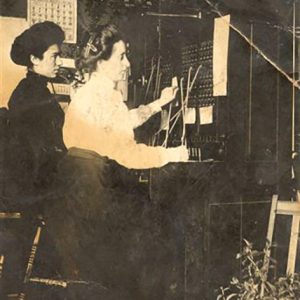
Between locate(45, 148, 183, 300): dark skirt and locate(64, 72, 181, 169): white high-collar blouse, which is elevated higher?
locate(64, 72, 181, 169): white high-collar blouse

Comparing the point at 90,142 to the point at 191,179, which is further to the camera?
the point at 191,179

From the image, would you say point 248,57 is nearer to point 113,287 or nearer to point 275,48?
point 275,48

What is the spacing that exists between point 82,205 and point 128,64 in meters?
0.56

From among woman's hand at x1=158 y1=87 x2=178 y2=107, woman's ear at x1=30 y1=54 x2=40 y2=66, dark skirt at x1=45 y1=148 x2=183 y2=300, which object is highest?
woman's ear at x1=30 y1=54 x2=40 y2=66

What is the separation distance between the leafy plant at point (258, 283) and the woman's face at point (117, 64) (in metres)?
0.89

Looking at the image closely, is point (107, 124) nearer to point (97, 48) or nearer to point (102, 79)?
point (102, 79)

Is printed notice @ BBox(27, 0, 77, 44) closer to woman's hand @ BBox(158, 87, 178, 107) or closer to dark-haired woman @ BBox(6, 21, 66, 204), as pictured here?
dark-haired woman @ BBox(6, 21, 66, 204)

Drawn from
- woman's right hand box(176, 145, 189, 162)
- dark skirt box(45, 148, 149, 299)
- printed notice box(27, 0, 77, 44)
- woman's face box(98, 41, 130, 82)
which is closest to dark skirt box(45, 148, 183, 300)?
dark skirt box(45, 148, 149, 299)

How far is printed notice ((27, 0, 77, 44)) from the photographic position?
2039mm

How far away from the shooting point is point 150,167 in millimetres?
2264

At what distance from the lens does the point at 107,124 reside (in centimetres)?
217

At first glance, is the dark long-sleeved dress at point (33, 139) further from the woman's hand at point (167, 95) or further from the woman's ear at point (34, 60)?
the woman's hand at point (167, 95)

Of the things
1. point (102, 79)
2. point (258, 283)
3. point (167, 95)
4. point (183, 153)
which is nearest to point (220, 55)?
point (167, 95)

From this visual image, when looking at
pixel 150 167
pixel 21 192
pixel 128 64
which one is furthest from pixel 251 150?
pixel 21 192
